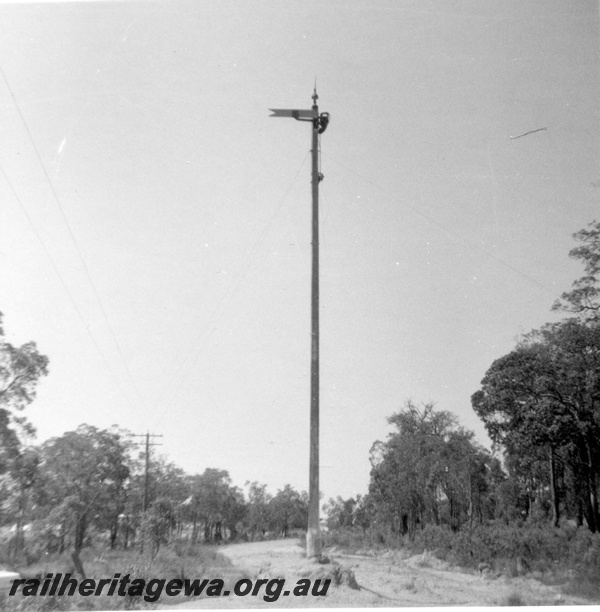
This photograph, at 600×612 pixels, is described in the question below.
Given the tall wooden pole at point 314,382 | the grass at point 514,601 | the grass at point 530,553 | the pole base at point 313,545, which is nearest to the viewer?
the grass at point 514,601

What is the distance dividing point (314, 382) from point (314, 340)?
37.2 inches

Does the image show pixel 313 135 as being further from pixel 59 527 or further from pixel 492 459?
pixel 492 459

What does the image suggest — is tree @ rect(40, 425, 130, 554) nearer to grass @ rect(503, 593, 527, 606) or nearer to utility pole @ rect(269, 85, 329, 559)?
utility pole @ rect(269, 85, 329, 559)

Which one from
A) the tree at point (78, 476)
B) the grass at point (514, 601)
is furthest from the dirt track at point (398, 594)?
the tree at point (78, 476)

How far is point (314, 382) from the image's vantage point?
12.4 metres

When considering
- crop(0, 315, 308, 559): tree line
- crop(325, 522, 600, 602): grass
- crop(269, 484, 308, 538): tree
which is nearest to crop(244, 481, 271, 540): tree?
crop(269, 484, 308, 538): tree

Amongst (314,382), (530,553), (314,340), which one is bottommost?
(530,553)

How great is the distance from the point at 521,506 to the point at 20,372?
43663mm

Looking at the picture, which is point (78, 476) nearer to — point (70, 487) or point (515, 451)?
point (70, 487)

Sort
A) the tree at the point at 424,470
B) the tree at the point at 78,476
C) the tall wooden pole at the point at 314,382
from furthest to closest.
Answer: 1. the tree at the point at 424,470
2. the tree at the point at 78,476
3. the tall wooden pole at the point at 314,382

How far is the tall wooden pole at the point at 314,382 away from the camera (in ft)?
38.1

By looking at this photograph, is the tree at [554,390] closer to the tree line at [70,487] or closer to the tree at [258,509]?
the tree line at [70,487]

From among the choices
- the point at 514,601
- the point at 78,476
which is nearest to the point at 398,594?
the point at 514,601

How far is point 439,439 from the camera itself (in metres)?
34.2
